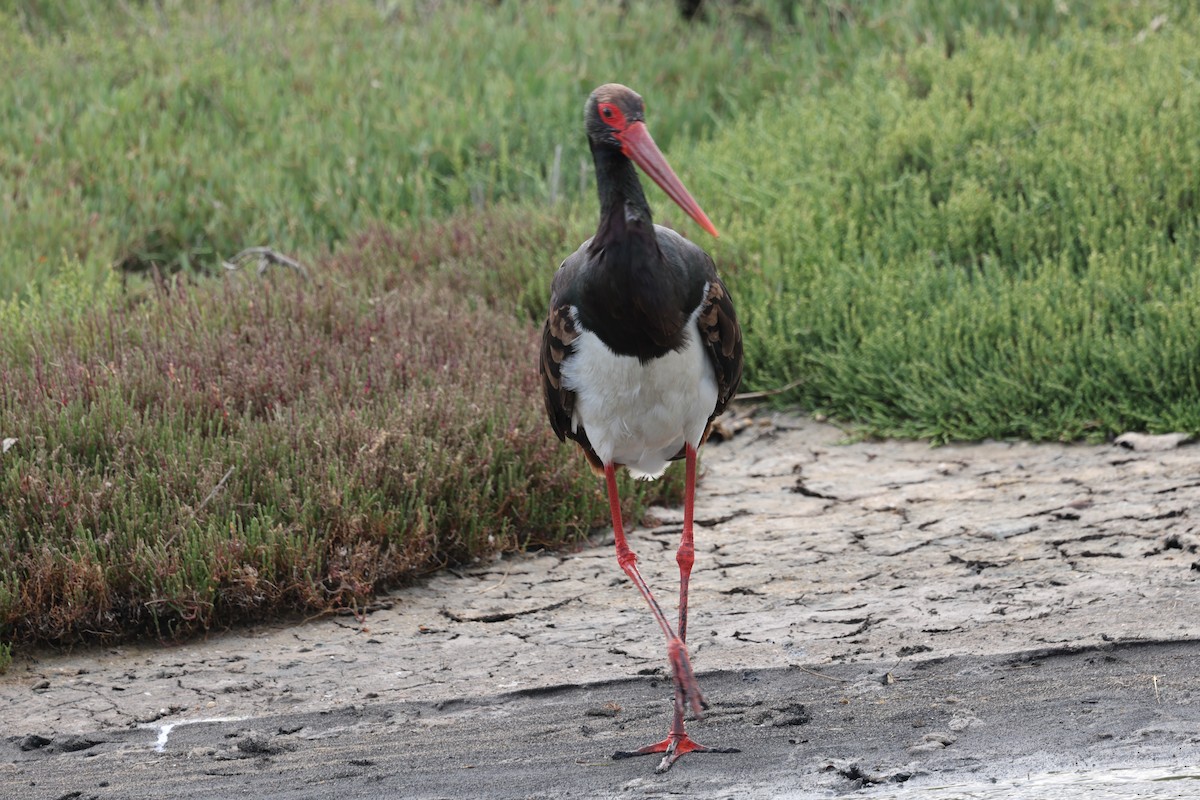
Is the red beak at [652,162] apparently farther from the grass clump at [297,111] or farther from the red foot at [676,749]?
the grass clump at [297,111]

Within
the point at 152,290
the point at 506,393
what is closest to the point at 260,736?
the point at 506,393

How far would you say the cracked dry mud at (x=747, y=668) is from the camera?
4051mm

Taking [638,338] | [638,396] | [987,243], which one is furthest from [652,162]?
[987,243]

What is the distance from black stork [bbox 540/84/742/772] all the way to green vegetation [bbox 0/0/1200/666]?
1101 millimetres

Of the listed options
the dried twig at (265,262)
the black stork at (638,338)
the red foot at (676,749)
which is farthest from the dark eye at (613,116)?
the dried twig at (265,262)

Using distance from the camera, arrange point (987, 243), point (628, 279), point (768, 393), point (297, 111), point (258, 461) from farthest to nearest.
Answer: point (297, 111)
point (987, 243)
point (768, 393)
point (258, 461)
point (628, 279)

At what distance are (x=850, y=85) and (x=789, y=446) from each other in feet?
14.2

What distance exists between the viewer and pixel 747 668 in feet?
15.6

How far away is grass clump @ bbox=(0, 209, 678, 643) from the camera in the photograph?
5.23 m

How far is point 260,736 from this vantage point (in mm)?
4473

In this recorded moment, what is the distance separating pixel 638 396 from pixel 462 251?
3967 mm

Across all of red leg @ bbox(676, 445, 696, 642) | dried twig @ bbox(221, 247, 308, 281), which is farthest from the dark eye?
dried twig @ bbox(221, 247, 308, 281)

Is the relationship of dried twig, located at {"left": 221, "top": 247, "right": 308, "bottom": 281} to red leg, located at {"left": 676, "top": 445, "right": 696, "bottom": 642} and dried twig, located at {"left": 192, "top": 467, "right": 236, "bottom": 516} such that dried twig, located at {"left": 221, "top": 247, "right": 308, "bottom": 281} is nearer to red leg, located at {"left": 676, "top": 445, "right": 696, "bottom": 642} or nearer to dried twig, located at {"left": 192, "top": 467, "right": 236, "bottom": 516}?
dried twig, located at {"left": 192, "top": 467, "right": 236, "bottom": 516}

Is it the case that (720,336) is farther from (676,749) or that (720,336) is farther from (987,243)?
(987,243)
